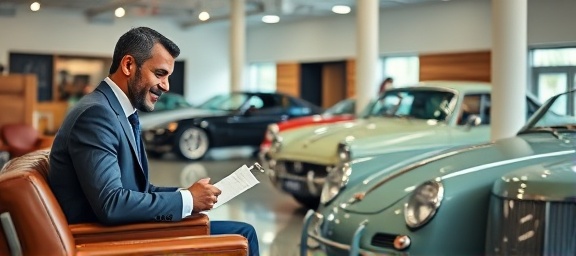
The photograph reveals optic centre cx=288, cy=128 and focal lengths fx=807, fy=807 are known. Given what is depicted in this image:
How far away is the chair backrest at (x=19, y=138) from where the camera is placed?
995cm

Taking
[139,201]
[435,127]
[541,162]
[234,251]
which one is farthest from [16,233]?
[435,127]

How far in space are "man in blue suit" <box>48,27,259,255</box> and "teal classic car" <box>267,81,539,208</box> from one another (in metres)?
3.96

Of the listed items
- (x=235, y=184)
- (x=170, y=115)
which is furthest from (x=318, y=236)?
(x=170, y=115)

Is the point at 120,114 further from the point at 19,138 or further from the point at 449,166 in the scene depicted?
the point at 19,138

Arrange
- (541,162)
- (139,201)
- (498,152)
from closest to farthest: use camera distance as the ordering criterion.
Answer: (139,201) < (541,162) < (498,152)

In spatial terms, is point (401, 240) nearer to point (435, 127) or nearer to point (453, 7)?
point (435, 127)

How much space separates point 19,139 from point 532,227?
788cm

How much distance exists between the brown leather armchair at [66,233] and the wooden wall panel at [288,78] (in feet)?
64.1

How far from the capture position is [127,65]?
2912mm

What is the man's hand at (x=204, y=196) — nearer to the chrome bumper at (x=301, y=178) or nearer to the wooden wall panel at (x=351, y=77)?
the chrome bumper at (x=301, y=178)

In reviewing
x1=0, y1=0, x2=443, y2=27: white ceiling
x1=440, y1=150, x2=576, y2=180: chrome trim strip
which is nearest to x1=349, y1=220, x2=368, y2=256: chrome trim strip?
x1=440, y1=150, x2=576, y2=180: chrome trim strip

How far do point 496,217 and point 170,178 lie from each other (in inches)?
302

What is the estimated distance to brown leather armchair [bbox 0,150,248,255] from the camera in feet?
8.38

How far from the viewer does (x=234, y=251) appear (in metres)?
2.79
